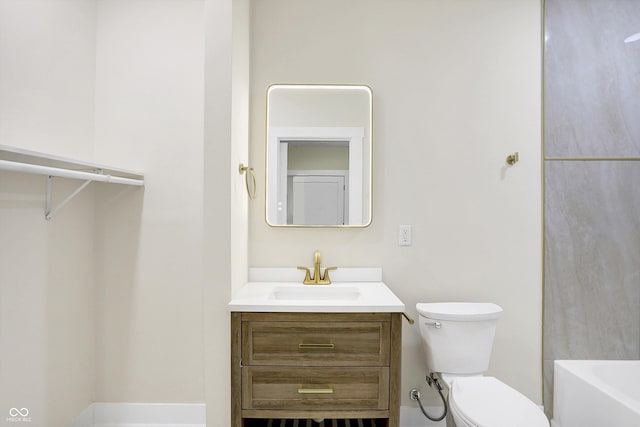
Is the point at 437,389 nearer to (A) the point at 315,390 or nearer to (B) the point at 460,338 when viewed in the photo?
(B) the point at 460,338

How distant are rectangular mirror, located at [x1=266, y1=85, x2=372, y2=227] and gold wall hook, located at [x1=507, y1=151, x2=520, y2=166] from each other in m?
0.79

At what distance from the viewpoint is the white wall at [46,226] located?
1533 mm

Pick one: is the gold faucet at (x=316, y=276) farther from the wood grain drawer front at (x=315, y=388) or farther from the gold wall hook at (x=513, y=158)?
the gold wall hook at (x=513, y=158)

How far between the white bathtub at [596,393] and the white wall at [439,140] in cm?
14

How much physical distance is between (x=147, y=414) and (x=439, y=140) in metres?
2.29

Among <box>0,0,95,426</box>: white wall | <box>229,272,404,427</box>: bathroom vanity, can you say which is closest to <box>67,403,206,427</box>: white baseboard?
<box>0,0,95,426</box>: white wall

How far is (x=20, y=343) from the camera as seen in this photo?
1.58 meters

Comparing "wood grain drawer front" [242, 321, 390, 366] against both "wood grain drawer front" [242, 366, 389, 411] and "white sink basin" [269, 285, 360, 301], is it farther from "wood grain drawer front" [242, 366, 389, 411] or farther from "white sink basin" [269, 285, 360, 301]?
"white sink basin" [269, 285, 360, 301]

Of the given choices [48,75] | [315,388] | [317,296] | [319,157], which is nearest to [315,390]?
[315,388]

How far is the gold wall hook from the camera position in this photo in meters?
2.01

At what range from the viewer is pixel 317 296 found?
1.90 meters

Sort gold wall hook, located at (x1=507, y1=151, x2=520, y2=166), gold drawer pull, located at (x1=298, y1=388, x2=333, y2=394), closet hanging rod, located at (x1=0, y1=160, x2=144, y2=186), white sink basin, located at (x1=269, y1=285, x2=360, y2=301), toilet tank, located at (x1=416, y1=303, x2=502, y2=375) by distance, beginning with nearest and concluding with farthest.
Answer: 1. closet hanging rod, located at (x1=0, y1=160, x2=144, y2=186)
2. gold drawer pull, located at (x1=298, y1=388, x2=333, y2=394)
3. toilet tank, located at (x1=416, y1=303, x2=502, y2=375)
4. white sink basin, located at (x1=269, y1=285, x2=360, y2=301)
5. gold wall hook, located at (x1=507, y1=151, x2=520, y2=166)

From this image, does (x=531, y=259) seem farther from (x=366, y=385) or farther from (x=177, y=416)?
(x=177, y=416)

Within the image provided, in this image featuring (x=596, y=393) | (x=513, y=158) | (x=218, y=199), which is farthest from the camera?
(x=513, y=158)
